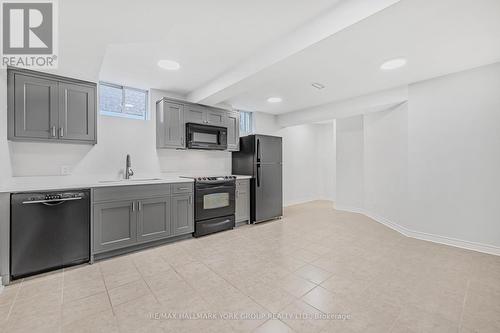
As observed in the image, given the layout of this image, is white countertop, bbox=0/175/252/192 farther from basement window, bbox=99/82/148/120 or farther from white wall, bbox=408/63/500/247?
white wall, bbox=408/63/500/247

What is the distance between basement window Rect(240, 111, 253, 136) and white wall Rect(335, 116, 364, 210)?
7.73 feet

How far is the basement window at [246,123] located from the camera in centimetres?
545

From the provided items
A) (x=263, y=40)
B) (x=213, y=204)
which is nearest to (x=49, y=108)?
(x=213, y=204)

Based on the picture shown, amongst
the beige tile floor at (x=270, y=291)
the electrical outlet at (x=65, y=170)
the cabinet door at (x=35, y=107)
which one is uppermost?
the cabinet door at (x=35, y=107)

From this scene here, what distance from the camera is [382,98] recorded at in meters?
3.89

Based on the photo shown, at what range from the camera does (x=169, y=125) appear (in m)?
3.79

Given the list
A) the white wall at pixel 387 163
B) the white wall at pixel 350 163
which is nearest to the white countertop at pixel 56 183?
the white wall at pixel 387 163

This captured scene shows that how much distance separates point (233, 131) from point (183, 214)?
203cm

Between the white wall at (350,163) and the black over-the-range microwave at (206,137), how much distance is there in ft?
10.6

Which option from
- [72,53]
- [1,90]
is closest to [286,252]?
[72,53]

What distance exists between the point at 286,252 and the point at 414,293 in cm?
141

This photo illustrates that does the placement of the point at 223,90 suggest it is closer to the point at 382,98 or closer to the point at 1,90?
the point at 1,90

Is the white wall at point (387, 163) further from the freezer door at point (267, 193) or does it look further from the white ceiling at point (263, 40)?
the freezer door at point (267, 193)

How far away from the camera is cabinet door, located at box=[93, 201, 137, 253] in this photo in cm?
270
